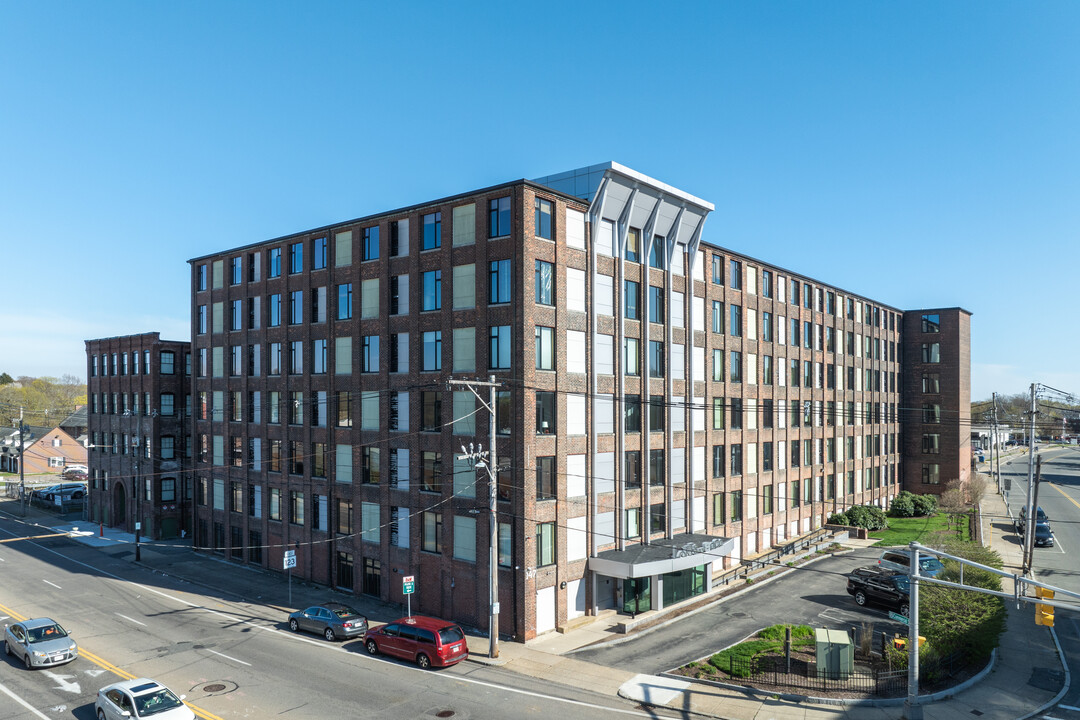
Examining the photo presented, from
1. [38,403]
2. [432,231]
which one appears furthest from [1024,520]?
[38,403]

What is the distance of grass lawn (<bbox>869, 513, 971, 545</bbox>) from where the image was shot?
55506 millimetres

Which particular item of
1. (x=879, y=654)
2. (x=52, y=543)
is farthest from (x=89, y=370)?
(x=879, y=654)

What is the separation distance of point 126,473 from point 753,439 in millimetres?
53855

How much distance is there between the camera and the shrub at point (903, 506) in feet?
222

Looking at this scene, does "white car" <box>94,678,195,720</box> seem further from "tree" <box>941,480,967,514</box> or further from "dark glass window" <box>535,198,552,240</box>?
"tree" <box>941,480,967,514</box>

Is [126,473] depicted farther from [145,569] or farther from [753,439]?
[753,439]

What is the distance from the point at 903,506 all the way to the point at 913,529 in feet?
25.0

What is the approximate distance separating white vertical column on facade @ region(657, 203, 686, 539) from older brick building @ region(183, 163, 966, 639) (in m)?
0.14

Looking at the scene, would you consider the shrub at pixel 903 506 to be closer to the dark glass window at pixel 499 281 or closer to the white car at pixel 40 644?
the dark glass window at pixel 499 281

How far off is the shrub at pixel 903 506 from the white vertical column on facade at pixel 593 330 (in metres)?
45.9

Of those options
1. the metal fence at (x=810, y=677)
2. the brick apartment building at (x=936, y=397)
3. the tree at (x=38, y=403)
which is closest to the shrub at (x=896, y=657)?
the metal fence at (x=810, y=677)

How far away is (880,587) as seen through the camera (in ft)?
124

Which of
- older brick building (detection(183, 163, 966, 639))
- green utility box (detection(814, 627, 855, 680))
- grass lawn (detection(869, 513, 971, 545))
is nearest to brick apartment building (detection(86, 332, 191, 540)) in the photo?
older brick building (detection(183, 163, 966, 639))

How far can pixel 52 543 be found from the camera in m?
56.5
